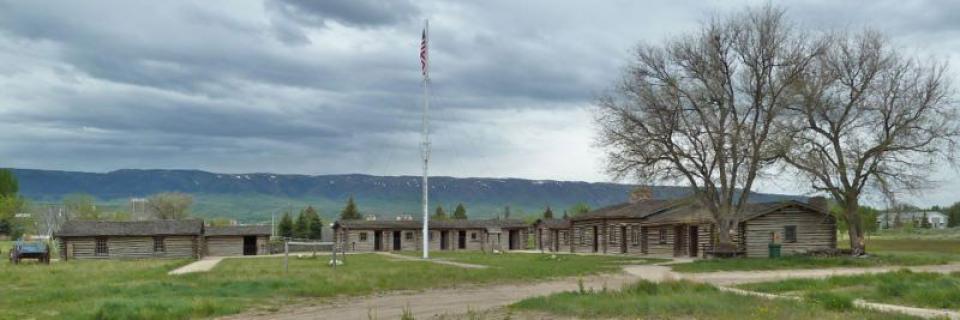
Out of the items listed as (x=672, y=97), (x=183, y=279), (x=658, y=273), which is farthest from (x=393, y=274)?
(x=672, y=97)

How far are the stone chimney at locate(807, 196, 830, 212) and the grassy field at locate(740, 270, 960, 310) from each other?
22871 millimetres

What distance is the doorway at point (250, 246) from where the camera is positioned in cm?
7434

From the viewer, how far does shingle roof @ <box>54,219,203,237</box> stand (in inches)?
2516

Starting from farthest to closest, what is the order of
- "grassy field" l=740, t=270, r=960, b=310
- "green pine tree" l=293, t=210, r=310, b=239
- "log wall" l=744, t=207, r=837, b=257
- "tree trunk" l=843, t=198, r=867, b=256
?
"green pine tree" l=293, t=210, r=310, b=239 < "log wall" l=744, t=207, r=837, b=257 < "tree trunk" l=843, t=198, r=867, b=256 < "grassy field" l=740, t=270, r=960, b=310

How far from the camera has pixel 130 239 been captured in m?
65.2

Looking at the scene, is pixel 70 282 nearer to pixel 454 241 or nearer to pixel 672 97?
pixel 672 97

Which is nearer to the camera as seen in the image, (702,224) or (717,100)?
(717,100)

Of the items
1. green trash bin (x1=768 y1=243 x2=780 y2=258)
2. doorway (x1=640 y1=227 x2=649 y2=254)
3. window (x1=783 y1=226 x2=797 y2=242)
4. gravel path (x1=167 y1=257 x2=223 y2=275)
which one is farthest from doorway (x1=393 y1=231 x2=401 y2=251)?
green trash bin (x1=768 y1=243 x2=780 y2=258)

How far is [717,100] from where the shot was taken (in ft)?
147

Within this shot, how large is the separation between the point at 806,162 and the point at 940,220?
172667 millimetres

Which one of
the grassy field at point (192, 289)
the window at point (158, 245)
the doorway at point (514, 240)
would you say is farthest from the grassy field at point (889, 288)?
the doorway at point (514, 240)

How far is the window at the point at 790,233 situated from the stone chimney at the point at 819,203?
195 cm

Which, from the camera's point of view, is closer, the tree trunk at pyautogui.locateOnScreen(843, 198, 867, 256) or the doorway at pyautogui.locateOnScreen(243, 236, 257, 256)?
the tree trunk at pyautogui.locateOnScreen(843, 198, 867, 256)

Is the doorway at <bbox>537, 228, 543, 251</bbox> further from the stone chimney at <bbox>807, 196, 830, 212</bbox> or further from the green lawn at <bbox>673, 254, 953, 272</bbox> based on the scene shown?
the green lawn at <bbox>673, 254, 953, 272</bbox>
